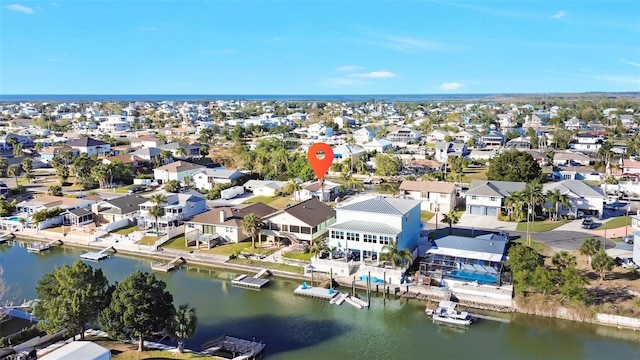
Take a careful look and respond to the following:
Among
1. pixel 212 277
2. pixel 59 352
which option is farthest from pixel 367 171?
pixel 59 352

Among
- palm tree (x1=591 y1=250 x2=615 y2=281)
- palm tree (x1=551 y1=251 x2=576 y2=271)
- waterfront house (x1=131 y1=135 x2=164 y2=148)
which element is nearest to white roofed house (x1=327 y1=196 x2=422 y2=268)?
palm tree (x1=551 y1=251 x2=576 y2=271)

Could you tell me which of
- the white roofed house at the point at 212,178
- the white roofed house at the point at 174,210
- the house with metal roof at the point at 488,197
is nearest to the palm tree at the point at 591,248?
the house with metal roof at the point at 488,197

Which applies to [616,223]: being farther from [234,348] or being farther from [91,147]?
[91,147]

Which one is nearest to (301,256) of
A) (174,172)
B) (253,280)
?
(253,280)

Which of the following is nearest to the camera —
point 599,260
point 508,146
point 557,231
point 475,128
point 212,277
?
point 599,260

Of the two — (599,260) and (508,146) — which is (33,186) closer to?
(599,260)

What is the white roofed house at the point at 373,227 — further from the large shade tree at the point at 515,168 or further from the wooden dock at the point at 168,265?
the large shade tree at the point at 515,168
